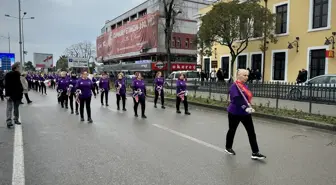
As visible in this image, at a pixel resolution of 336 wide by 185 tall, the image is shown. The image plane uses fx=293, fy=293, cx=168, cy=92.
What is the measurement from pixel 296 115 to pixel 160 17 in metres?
42.8

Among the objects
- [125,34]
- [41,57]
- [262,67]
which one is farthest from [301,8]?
[41,57]

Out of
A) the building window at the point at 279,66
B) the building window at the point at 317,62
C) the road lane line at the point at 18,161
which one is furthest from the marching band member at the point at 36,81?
the building window at the point at 317,62

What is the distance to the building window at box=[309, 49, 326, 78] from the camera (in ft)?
68.4

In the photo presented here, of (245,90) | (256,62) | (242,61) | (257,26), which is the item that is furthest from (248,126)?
(242,61)

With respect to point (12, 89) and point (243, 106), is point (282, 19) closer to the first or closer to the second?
point (243, 106)

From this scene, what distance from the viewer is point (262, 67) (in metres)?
25.6

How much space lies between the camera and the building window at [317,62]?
20859mm

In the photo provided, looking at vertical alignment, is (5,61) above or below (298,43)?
below

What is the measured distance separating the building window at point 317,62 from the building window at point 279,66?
92.7 inches

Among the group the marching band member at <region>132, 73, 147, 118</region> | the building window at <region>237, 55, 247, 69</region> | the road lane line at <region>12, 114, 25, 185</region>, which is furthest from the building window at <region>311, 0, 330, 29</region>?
the road lane line at <region>12, 114, 25, 185</region>

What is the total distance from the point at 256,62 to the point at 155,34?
27.0 meters

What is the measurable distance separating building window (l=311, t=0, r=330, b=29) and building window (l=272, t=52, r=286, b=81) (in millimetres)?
3385

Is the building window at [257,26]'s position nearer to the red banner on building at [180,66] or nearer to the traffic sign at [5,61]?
the red banner on building at [180,66]

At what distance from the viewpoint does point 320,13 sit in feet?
69.3
